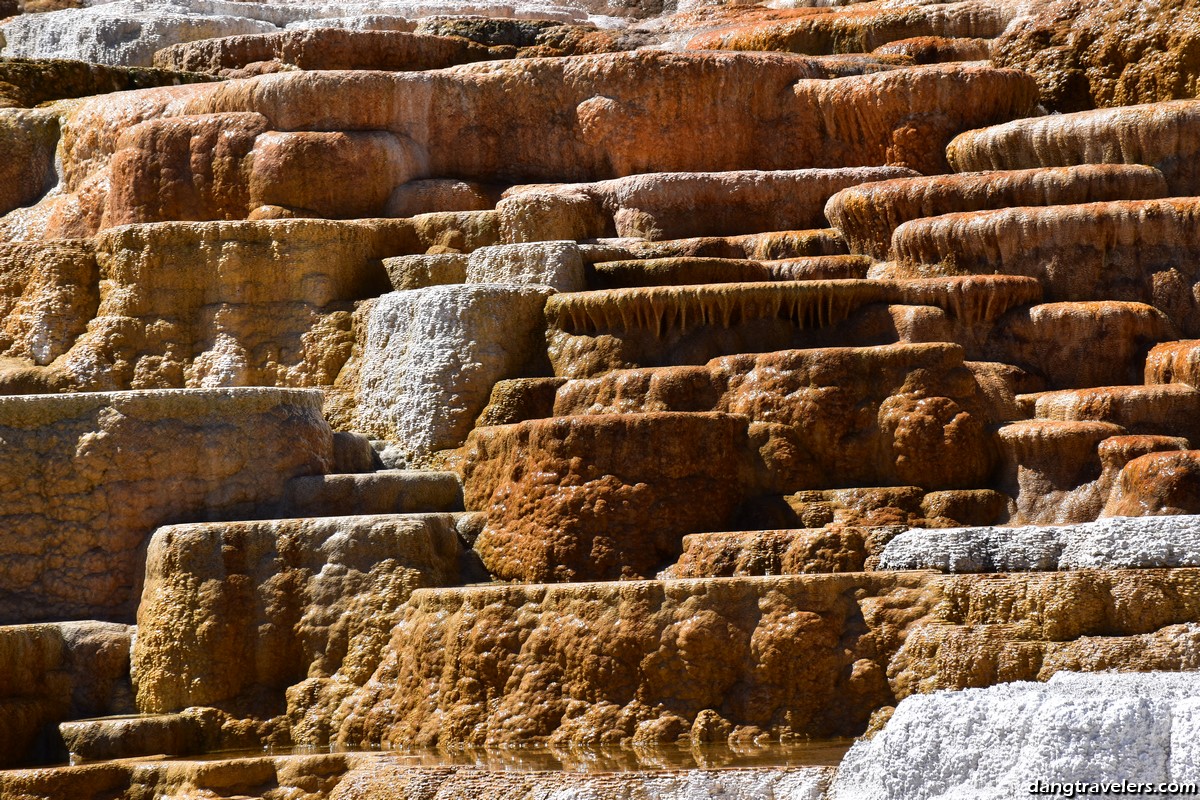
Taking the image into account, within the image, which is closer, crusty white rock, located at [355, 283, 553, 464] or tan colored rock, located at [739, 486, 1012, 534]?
tan colored rock, located at [739, 486, 1012, 534]

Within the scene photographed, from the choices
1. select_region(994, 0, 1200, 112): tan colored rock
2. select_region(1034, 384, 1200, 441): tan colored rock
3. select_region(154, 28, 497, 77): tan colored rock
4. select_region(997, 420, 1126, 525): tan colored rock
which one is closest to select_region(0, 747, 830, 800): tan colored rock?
select_region(997, 420, 1126, 525): tan colored rock

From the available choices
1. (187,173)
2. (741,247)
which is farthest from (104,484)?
(187,173)

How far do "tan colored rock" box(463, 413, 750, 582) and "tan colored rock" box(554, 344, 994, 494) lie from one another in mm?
405

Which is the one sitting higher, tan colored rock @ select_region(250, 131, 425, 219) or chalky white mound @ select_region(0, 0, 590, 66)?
chalky white mound @ select_region(0, 0, 590, 66)

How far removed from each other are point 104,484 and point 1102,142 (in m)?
8.09

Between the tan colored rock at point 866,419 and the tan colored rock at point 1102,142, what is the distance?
3856 millimetres

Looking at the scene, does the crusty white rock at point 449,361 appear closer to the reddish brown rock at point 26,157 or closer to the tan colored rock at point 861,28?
the reddish brown rock at point 26,157

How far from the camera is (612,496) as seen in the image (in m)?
10.3

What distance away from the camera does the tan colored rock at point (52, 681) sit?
9.70 m

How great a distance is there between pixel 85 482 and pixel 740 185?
6.04m

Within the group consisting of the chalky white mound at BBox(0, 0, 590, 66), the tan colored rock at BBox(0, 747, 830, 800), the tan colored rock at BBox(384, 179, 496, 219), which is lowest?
the tan colored rock at BBox(0, 747, 830, 800)

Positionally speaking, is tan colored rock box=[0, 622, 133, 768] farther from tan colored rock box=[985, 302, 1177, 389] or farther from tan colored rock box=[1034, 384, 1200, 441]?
tan colored rock box=[985, 302, 1177, 389]

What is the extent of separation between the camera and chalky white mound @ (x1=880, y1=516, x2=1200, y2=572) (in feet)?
25.0

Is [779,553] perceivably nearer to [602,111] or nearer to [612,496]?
[612,496]
